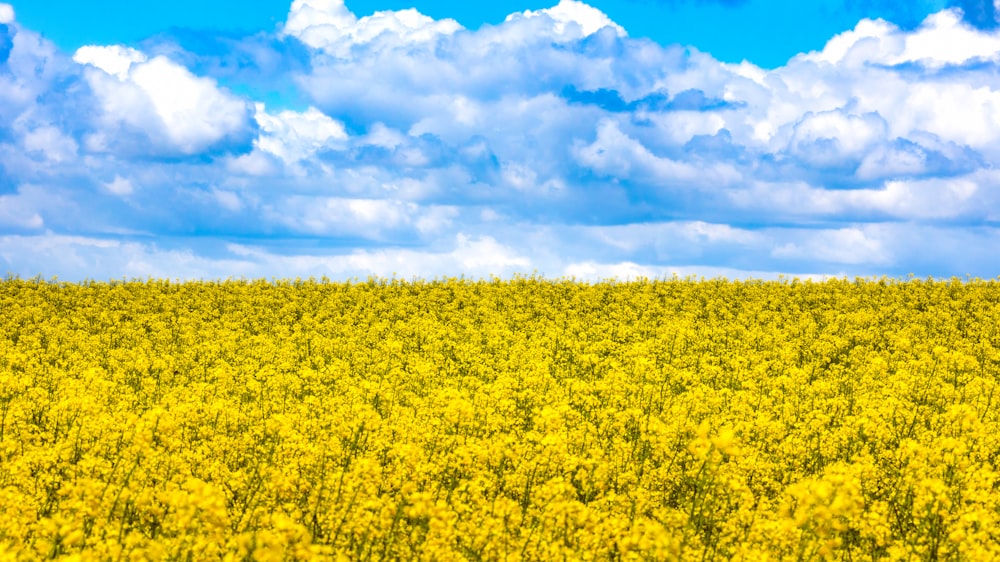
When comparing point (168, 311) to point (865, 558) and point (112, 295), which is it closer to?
point (112, 295)

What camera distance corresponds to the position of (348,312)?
3028cm

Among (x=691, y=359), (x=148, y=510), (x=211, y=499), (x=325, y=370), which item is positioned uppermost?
(x=691, y=359)

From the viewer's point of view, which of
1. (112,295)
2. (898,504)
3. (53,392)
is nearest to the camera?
(898,504)

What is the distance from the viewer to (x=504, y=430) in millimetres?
14586

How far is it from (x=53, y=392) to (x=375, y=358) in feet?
24.6

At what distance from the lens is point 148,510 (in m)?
10.3

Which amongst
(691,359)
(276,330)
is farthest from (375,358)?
(691,359)

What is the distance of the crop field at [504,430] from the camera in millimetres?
9062

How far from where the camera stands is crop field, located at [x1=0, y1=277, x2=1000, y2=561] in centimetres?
906

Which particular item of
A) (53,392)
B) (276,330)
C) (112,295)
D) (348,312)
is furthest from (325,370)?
(112,295)

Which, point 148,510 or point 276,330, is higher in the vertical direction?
point 276,330

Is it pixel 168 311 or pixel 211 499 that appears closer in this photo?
pixel 211 499

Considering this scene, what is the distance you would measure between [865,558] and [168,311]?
89.1 feet

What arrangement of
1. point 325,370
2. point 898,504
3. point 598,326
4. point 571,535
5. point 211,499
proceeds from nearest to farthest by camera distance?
A: point 211,499
point 571,535
point 898,504
point 325,370
point 598,326
